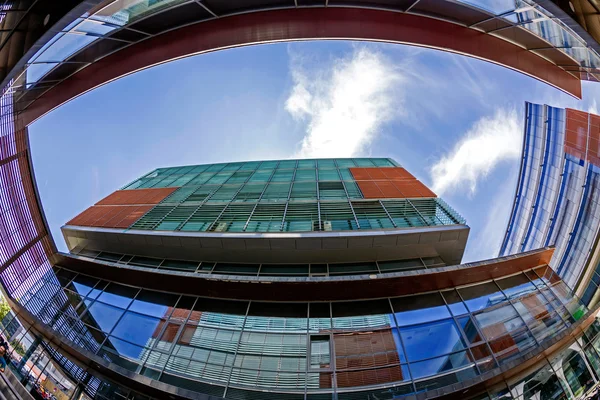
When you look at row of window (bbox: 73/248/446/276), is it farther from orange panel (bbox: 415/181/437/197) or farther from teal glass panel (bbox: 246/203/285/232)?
orange panel (bbox: 415/181/437/197)

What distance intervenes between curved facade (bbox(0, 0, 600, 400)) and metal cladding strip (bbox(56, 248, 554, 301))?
69mm

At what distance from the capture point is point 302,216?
16.5m

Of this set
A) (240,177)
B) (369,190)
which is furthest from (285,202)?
(240,177)

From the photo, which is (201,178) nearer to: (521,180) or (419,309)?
(419,309)

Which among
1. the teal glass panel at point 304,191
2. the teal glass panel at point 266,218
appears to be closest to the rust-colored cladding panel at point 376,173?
the teal glass panel at point 304,191

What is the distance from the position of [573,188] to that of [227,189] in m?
43.8

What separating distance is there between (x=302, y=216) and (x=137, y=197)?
558 inches

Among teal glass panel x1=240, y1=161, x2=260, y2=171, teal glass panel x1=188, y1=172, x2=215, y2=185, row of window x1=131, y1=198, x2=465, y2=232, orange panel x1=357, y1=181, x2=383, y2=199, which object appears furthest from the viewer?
teal glass panel x1=240, y1=161, x2=260, y2=171

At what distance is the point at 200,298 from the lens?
42.4 ft

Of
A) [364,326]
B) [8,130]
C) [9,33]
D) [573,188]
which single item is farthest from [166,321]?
[573,188]

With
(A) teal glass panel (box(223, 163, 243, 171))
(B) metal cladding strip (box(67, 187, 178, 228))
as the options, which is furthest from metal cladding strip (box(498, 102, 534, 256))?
(B) metal cladding strip (box(67, 187, 178, 228))

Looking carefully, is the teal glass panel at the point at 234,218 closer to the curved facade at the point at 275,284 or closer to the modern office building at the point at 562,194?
the curved facade at the point at 275,284

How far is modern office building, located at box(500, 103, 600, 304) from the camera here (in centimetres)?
3184

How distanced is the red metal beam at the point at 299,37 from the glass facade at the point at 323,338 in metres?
10.0
